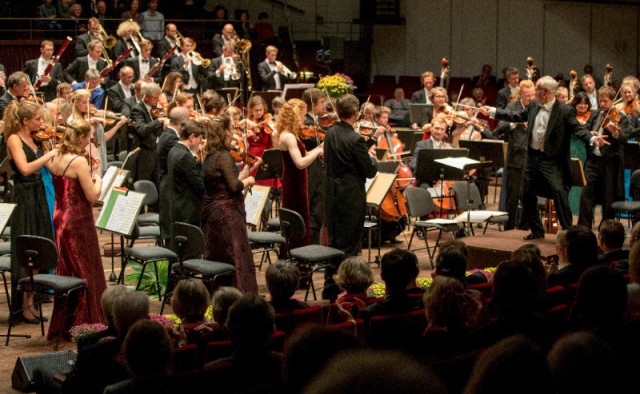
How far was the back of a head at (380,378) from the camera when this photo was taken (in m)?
1.35

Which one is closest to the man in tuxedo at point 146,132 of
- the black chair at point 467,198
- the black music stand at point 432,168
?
the black music stand at point 432,168

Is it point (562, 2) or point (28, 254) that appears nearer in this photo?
point (28, 254)

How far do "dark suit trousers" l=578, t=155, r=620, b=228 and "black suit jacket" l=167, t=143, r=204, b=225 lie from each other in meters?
4.68

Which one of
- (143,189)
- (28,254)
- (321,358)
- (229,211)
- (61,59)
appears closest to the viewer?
(321,358)

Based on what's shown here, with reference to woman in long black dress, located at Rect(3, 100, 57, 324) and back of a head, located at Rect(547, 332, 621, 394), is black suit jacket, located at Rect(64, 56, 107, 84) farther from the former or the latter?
back of a head, located at Rect(547, 332, 621, 394)

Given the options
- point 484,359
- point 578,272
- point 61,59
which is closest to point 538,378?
point 484,359

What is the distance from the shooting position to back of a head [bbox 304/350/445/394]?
4.43 feet

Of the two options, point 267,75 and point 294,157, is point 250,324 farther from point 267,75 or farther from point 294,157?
point 267,75

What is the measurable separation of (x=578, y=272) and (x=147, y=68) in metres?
10.4

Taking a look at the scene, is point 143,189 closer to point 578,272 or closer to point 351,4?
point 578,272

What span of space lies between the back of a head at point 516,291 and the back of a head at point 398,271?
0.73m

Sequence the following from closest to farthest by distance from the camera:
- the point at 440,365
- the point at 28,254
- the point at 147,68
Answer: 1. the point at 440,365
2. the point at 28,254
3. the point at 147,68

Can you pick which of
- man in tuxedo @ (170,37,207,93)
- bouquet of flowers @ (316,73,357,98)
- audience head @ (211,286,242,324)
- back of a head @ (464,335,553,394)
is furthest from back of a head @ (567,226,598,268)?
man in tuxedo @ (170,37,207,93)

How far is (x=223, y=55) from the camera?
Result: 607 inches
